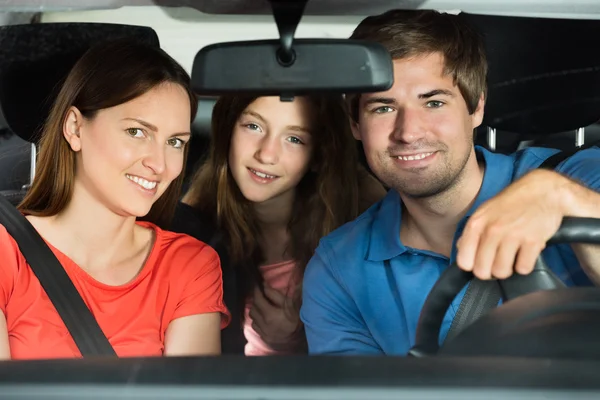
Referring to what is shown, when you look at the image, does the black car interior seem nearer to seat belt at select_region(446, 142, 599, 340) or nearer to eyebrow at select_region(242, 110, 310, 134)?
seat belt at select_region(446, 142, 599, 340)

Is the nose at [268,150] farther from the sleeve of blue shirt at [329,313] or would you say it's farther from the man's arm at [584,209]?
the man's arm at [584,209]

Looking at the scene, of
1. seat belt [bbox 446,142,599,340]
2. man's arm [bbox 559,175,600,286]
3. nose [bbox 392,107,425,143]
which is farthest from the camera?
nose [bbox 392,107,425,143]

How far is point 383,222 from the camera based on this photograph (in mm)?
2232

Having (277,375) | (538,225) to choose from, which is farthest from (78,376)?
(538,225)

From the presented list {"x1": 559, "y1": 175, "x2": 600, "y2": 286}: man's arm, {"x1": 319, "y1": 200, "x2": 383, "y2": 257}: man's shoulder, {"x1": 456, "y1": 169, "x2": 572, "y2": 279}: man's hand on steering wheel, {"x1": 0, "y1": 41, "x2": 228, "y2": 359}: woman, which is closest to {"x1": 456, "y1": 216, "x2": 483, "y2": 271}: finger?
{"x1": 456, "y1": 169, "x2": 572, "y2": 279}: man's hand on steering wheel

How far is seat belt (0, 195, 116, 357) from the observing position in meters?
2.02

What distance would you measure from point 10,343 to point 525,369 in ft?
4.31

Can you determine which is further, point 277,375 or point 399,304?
point 399,304

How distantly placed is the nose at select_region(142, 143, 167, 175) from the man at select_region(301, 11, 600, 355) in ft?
1.45

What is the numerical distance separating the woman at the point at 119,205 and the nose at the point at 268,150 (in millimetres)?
207

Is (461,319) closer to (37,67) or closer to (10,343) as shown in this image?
(10,343)

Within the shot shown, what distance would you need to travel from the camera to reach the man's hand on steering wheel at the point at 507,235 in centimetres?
138

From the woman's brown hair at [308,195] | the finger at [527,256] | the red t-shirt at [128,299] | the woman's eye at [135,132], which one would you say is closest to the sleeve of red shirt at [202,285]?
the red t-shirt at [128,299]

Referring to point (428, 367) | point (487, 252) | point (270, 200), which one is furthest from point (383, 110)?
point (428, 367)
